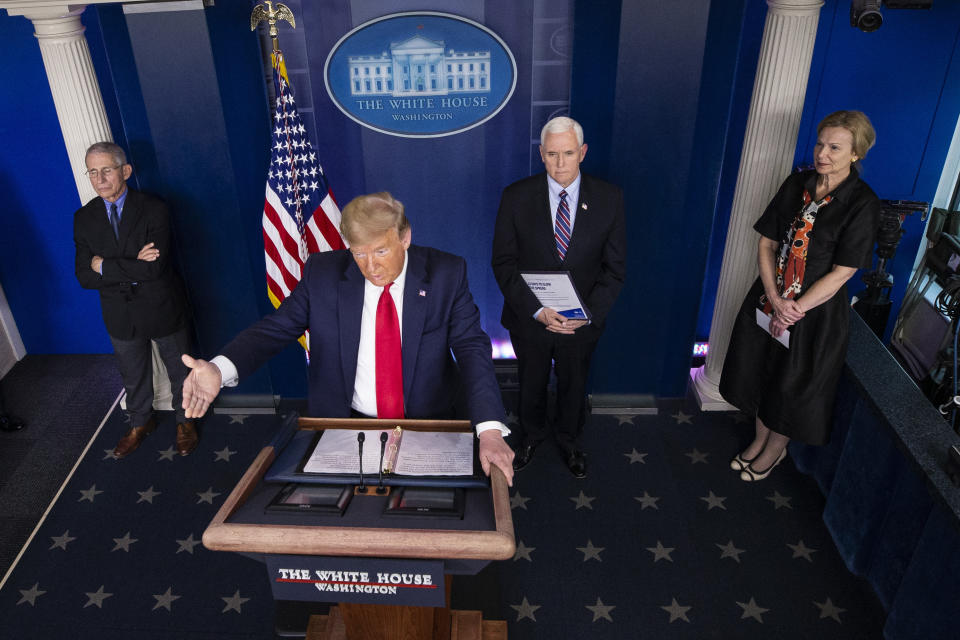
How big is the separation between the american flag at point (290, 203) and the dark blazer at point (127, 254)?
1.90 feet

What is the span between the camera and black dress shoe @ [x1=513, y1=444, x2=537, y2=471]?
418 centimetres

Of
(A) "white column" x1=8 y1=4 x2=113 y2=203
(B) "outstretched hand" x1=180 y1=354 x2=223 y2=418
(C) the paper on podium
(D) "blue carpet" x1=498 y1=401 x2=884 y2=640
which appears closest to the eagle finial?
(A) "white column" x1=8 y1=4 x2=113 y2=203

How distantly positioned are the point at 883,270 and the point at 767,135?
45.6 inches

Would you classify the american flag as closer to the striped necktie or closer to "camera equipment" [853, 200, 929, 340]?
the striped necktie

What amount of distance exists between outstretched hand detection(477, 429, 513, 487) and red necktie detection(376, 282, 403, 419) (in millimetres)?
576

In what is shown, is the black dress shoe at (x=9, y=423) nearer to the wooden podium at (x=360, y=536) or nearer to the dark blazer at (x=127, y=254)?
the dark blazer at (x=127, y=254)

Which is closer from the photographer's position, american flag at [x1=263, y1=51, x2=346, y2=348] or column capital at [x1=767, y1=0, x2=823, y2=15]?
column capital at [x1=767, y1=0, x2=823, y2=15]

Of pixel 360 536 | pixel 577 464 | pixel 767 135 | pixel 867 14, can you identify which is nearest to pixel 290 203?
pixel 577 464

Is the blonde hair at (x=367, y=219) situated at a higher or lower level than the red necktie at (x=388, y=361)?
higher

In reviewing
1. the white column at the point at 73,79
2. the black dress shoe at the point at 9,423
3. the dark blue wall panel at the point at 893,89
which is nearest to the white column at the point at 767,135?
the dark blue wall panel at the point at 893,89

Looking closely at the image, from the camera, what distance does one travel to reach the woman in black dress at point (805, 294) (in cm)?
320

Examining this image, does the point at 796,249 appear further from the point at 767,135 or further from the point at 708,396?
the point at 708,396

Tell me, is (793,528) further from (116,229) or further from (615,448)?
(116,229)

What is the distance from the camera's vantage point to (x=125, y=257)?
13.0 feet
